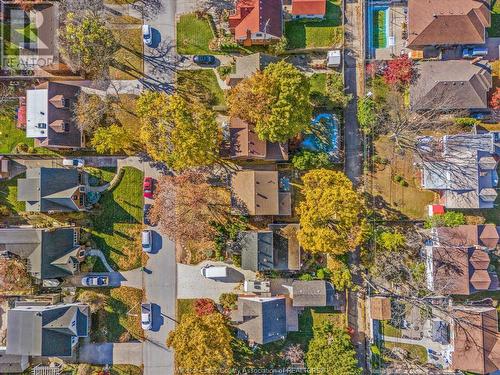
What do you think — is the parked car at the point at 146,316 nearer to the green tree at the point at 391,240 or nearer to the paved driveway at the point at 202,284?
the paved driveway at the point at 202,284

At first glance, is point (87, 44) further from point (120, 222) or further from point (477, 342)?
point (477, 342)

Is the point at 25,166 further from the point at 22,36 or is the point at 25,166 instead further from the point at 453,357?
the point at 453,357

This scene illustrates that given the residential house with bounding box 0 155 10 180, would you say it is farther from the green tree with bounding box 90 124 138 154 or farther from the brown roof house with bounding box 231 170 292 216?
the brown roof house with bounding box 231 170 292 216

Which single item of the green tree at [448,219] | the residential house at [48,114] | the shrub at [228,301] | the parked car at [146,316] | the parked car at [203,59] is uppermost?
the parked car at [203,59]

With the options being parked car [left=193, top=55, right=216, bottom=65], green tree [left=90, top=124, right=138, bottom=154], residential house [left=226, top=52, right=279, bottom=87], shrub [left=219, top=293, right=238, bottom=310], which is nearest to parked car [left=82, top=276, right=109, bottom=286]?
shrub [left=219, top=293, right=238, bottom=310]

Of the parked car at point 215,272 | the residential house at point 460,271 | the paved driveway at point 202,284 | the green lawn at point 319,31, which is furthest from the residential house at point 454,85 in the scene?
the parked car at point 215,272
